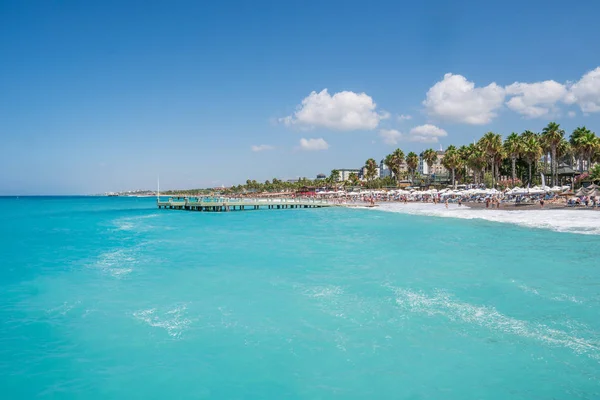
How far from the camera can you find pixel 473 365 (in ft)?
28.1

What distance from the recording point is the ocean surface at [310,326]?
8141 millimetres

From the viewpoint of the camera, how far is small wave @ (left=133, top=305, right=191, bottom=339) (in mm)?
11125

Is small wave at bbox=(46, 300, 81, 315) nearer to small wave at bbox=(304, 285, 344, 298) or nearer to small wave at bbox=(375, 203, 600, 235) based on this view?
small wave at bbox=(304, 285, 344, 298)

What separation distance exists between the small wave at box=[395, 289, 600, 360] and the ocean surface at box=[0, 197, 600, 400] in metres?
0.06

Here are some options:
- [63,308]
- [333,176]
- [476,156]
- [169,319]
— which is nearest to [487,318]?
[169,319]

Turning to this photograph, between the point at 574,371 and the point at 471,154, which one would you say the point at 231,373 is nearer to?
the point at 574,371

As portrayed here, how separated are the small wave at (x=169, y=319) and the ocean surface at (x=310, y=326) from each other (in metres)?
0.06

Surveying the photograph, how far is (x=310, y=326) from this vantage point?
1105 cm

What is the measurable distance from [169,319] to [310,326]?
4.24 metres

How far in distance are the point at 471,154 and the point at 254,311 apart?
71.0 m

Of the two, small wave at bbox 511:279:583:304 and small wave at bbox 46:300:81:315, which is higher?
small wave at bbox 511:279:583:304

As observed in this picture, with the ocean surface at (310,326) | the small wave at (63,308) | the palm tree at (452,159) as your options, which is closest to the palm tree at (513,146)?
the palm tree at (452,159)

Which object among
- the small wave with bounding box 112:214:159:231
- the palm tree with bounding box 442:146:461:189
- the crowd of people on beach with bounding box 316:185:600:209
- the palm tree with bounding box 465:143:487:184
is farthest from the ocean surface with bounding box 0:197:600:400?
the palm tree with bounding box 442:146:461:189

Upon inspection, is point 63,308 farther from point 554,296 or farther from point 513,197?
point 513,197
